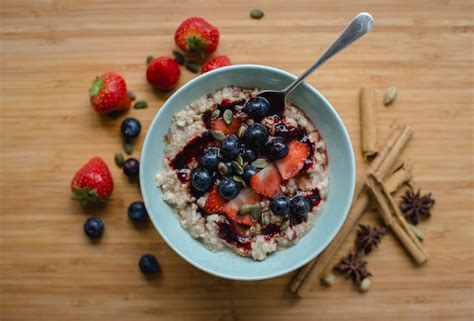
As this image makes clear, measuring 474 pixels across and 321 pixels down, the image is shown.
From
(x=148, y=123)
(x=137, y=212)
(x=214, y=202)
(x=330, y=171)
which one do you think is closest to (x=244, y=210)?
(x=214, y=202)

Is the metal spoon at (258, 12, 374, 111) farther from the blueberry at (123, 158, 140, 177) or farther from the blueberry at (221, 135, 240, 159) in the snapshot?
the blueberry at (123, 158, 140, 177)

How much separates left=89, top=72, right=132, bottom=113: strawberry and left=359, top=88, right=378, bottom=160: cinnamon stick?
135 cm

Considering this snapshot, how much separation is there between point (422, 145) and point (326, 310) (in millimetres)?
1105

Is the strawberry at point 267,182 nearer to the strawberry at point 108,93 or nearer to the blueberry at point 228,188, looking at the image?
the blueberry at point 228,188

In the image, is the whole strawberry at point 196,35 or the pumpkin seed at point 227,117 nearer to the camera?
the pumpkin seed at point 227,117

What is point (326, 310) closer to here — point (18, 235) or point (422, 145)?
point (422, 145)

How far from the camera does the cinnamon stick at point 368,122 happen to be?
268 cm

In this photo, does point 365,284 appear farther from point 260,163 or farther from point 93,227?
point 93,227

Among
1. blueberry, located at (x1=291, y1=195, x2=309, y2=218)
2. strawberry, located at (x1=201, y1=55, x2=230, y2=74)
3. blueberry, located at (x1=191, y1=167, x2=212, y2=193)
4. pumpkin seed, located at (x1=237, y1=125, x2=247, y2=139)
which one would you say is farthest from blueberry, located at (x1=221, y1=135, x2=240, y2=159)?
strawberry, located at (x1=201, y1=55, x2=230, y2=74)

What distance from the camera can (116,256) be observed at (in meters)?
2.71

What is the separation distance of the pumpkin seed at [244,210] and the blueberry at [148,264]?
2.10 feet

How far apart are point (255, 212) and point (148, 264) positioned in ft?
2.39

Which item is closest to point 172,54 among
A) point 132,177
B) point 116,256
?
point 132,177

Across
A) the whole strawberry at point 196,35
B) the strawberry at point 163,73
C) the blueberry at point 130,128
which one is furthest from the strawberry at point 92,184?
the whole strawberry at point 196,35
